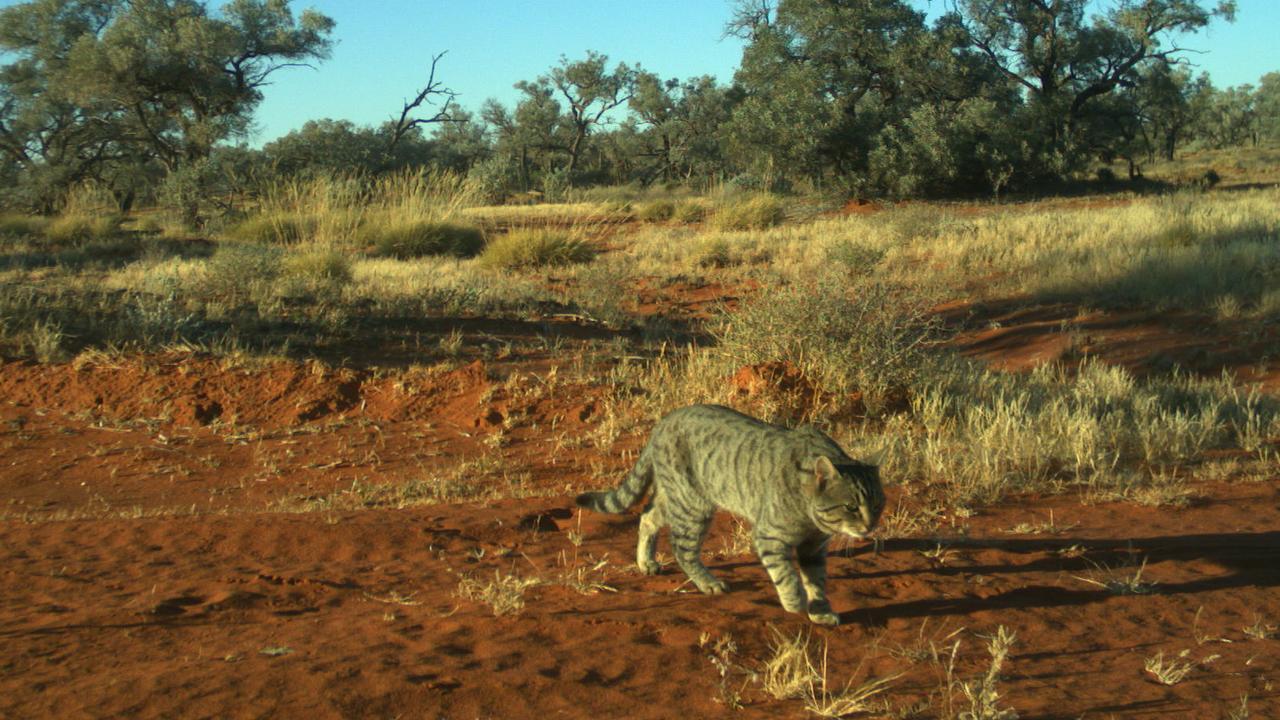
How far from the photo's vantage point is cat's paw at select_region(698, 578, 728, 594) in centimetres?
484

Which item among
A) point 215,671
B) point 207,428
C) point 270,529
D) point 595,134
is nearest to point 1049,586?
point 215,671

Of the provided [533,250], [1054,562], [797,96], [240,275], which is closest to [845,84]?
[797,96]

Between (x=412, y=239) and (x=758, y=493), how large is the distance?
47.3 ft

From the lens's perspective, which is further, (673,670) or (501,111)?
(501,111)

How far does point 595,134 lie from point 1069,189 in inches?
1036

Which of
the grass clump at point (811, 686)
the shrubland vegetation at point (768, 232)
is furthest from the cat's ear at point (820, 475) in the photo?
the shrubland vegetation at point (768, 232)

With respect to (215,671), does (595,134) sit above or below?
above

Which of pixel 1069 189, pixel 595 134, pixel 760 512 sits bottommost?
pixel 760 512

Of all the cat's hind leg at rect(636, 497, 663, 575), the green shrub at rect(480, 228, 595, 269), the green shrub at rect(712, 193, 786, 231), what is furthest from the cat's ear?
the green shrub at rect(712, 193, 786, 231)

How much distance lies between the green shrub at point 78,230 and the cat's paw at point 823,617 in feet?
61.1

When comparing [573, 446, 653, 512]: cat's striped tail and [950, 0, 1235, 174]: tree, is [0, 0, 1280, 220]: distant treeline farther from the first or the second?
[573, 446, 653, 512]: cat's striped tail

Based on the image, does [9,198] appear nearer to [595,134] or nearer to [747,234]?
[747,234]

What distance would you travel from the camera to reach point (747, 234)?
68.9 ft

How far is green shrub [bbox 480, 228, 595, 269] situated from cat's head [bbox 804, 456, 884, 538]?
13500mm
